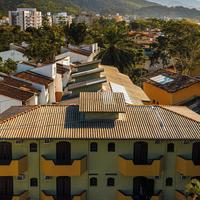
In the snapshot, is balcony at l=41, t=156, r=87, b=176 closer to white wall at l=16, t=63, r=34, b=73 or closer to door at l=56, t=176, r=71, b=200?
door at l=56, t=176, r=71, b=200

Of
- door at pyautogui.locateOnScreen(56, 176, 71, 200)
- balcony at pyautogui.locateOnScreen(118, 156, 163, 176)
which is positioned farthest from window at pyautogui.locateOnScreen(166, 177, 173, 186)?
door at pyautogui.locateOnScreen(56, 176, 71, 200)

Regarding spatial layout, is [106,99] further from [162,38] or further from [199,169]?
[162,38]

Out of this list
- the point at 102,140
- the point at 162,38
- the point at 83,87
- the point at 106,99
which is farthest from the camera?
the point at 162,38

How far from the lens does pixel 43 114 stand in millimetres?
→ 33812

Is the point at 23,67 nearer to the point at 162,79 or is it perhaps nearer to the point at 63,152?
the point at 162,79

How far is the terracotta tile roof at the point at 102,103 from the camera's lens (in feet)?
106

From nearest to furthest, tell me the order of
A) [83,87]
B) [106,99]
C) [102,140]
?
[102,140] < [106,99] < [83,87]

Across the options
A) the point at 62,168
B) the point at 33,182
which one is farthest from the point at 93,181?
the point at 33,182

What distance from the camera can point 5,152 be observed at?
105 ft

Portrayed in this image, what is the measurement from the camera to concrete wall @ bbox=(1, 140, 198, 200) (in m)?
32.1

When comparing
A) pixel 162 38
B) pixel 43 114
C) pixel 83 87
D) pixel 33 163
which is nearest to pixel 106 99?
pixel 43 114

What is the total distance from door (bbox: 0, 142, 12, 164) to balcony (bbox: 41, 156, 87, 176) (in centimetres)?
247

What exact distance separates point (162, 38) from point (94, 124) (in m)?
76.7

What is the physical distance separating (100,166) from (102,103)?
4.64 m
